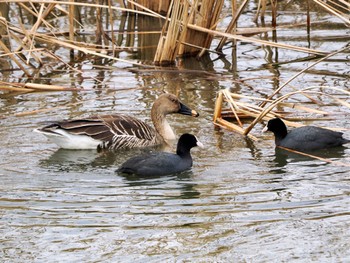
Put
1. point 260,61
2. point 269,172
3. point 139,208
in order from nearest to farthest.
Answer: point 139,208 < point 269,172 < point 260,61

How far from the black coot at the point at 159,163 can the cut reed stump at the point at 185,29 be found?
4.21 meters

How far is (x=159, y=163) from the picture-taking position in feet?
32.6

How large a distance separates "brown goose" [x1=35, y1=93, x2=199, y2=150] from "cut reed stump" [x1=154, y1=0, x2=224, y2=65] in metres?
2.50

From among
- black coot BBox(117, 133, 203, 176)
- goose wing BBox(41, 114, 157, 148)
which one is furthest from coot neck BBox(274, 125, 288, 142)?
goose wing BBox(41, 114, 157, 148)

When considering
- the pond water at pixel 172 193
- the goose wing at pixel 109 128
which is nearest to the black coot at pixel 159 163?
the pond water at pixel 172 193

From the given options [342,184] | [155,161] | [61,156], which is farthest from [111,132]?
[342,184]

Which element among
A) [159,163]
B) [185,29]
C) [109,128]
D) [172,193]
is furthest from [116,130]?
[185,29]

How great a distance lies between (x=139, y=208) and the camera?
8516 mm

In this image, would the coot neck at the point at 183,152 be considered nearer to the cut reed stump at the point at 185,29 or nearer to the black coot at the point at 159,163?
the black coot at the point at 159,163

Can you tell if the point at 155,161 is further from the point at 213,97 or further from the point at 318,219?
the point at 213,97

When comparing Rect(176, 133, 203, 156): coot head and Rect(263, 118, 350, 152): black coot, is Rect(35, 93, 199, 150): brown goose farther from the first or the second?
Rect(263, 118, 350, 152): black coot

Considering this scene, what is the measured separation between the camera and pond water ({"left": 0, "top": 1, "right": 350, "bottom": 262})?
7457 mm

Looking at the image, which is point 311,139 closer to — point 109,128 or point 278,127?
point 278,127

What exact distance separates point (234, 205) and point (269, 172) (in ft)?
4.39
